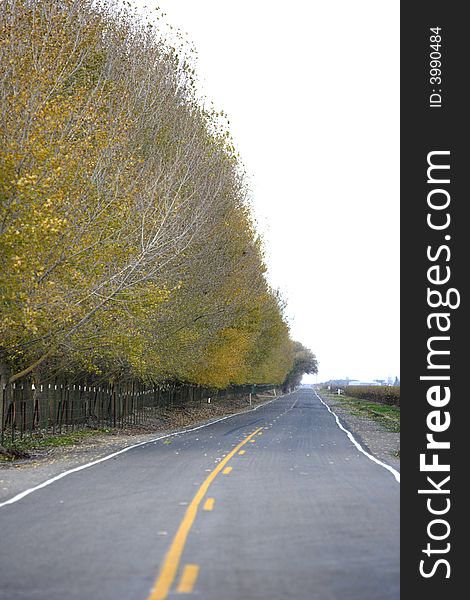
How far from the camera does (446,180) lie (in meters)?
14.7

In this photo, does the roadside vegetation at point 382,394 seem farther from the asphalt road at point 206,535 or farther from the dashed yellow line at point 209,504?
the dashed yellow line at point 209,504

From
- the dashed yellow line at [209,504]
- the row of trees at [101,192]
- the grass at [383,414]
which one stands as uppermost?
the row of trees at [101,192]

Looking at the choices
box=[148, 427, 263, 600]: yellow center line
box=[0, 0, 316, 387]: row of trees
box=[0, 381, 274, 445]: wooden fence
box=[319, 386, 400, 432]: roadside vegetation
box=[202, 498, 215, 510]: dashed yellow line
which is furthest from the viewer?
box=[319, 386, 400, 432]: roadside vegetation

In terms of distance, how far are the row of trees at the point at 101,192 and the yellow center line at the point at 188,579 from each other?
12603 millimetres

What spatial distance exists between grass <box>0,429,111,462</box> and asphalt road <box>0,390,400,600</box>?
20.2 ft

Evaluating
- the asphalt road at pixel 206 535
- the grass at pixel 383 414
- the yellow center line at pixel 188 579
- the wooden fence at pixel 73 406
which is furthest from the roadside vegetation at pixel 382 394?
the yellow center line at pixel 188 579

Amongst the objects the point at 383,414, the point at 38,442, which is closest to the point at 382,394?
the point at 383,414

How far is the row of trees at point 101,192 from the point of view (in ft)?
72.6

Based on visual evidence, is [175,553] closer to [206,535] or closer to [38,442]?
[206,535]

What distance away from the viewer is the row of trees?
22141 mm

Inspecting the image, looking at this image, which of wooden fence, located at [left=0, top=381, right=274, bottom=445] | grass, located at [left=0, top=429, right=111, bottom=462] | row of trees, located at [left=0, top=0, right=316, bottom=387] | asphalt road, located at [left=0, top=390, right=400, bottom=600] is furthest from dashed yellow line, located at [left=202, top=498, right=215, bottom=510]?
wooden fence, located at [left=0, top=381, right=274, bottom=445]

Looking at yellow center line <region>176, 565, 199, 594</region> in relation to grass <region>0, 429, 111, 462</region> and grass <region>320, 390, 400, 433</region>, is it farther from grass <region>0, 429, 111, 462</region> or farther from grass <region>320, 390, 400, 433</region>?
grass <region>320, 390, 400, 433</region>

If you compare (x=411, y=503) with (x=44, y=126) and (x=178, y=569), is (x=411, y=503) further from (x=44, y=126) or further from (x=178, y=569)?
(x=44, y=126)

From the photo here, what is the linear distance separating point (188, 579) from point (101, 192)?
19.1 m
